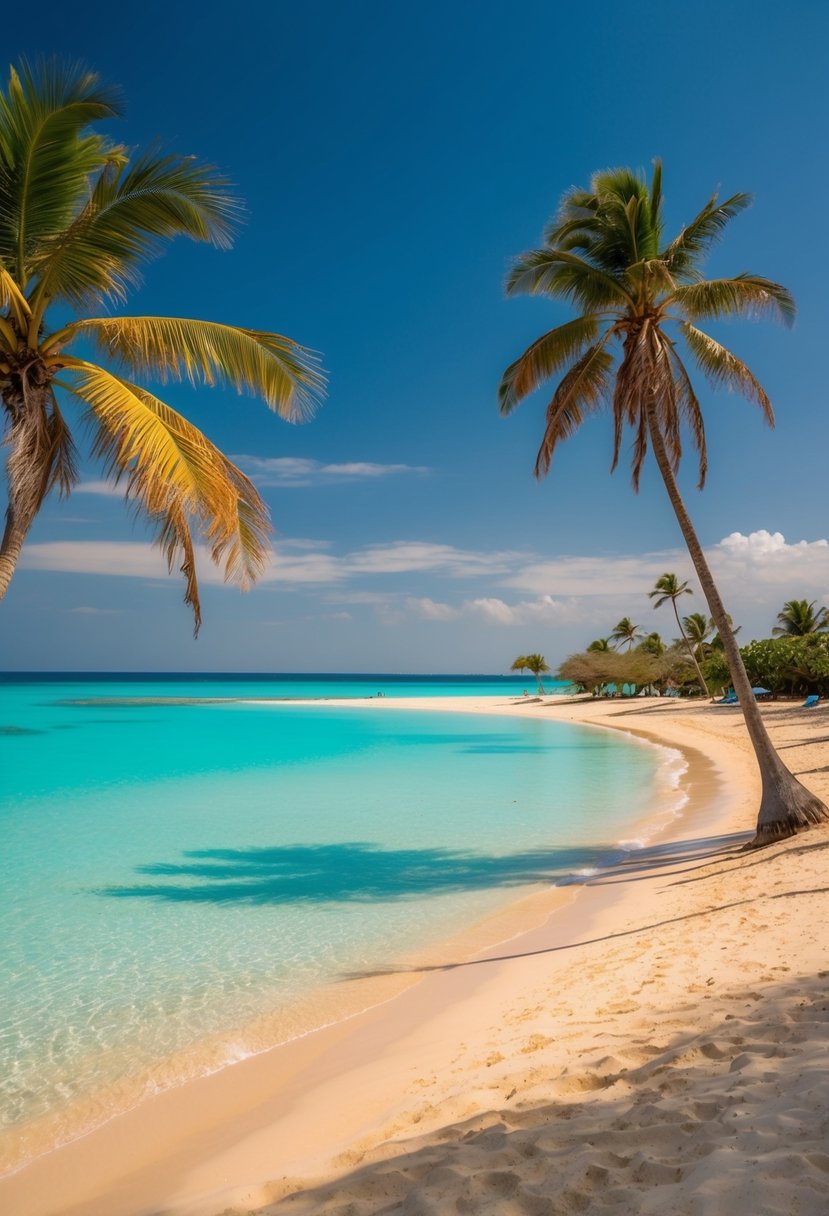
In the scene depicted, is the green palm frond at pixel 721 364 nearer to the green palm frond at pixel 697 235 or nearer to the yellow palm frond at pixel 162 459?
the green palm frond at pixel 697 235

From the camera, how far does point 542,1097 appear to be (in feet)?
11.1

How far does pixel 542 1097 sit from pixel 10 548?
4831 mm

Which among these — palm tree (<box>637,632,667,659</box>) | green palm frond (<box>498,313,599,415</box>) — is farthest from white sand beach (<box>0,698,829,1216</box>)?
palm tree (<box>637,632,667,659</box>)

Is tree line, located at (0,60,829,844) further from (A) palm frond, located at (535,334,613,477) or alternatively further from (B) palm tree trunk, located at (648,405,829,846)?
(A) palm frond, located at (535,334,613,477)

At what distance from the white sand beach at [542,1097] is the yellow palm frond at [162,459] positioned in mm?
3802

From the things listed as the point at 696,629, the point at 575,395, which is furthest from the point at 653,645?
the point at 575,395

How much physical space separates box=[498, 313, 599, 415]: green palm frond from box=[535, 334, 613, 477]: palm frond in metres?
0.22

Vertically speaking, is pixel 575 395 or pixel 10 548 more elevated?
pixel 575 395

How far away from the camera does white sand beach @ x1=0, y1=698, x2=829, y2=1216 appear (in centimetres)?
254

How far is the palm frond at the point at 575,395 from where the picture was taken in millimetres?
11070

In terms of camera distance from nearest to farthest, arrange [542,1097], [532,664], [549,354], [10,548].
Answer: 1. [542,1097]
2. [10,548]
3. [549,354]
4. [532,664]

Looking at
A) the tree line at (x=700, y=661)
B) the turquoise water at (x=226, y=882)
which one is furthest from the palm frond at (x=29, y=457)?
the tree line at (x=700, y=661)

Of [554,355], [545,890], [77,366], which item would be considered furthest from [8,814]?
[554,355]

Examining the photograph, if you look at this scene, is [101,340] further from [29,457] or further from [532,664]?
[532,664]
